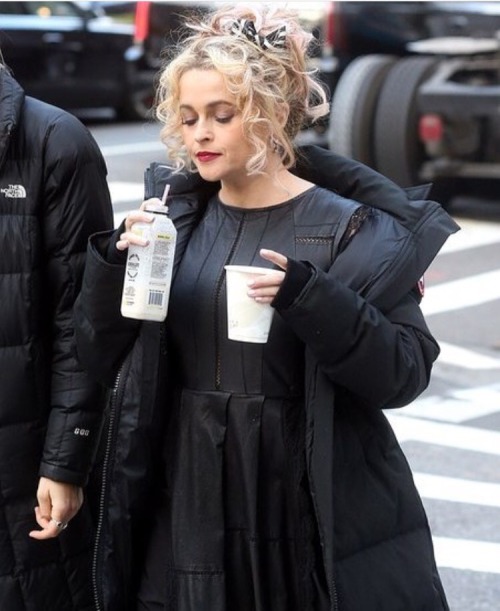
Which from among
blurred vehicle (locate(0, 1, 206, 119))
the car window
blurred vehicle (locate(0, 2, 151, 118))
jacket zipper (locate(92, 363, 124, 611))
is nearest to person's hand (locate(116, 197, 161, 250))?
jacket zipper (locate(92, 363, 124, 611))

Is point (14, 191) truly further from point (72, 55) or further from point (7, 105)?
point (72, 55)

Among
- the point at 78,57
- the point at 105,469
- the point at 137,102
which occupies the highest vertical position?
the point at 105,469

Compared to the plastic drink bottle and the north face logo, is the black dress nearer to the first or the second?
the plastic drink bottle

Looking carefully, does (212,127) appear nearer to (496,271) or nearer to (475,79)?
(496,271)

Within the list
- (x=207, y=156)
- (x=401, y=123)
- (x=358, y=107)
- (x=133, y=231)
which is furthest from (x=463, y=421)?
(x=358, y=107)

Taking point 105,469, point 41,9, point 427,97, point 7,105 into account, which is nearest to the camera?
point 105,469

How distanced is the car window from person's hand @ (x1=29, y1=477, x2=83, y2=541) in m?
13.0

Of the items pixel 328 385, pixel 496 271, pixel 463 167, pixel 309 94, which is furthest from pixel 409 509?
pixel 463 167

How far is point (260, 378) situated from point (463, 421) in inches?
164

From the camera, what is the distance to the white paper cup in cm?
262

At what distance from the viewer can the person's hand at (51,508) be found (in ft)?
10.1

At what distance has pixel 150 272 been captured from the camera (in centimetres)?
271

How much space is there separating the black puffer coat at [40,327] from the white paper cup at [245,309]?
574 mm

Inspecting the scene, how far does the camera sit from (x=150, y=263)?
106 inches
